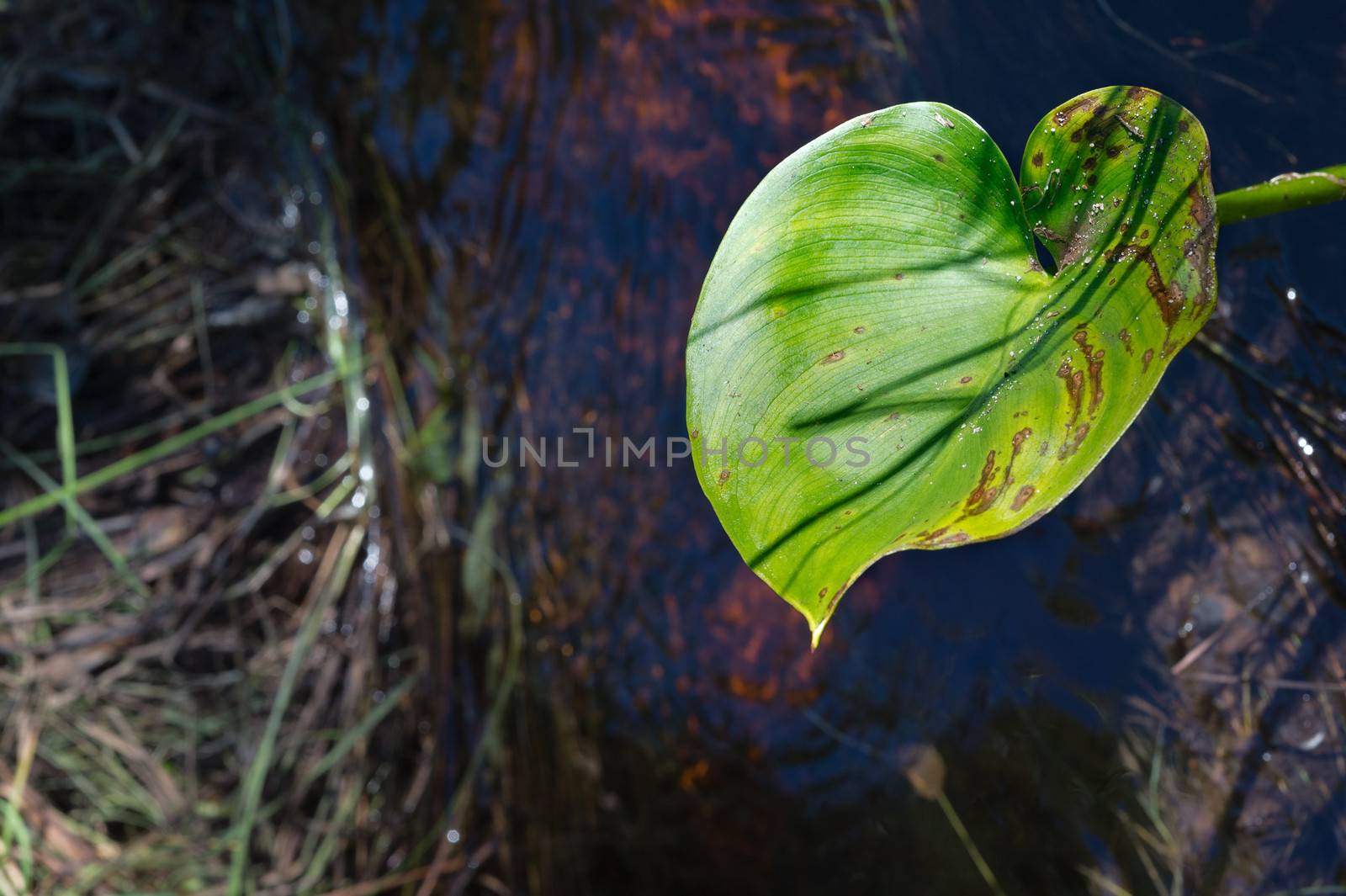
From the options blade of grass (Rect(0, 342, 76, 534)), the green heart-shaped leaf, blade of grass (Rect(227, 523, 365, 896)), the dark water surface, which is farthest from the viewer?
blade of grass (Rect(0, 342, 76, 534))

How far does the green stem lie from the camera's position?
1.68ft

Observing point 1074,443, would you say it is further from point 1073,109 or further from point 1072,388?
point 1073,109

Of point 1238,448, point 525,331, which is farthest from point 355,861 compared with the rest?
point 1238,448

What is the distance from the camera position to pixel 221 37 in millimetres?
1261

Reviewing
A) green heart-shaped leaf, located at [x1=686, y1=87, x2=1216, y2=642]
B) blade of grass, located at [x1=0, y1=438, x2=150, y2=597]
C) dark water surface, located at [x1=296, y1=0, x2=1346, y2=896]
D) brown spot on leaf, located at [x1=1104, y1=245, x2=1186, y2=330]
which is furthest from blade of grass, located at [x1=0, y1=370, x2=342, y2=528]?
brown spot on leaf, located at [x1=1104, y1=245, x2=1186, y2=330]

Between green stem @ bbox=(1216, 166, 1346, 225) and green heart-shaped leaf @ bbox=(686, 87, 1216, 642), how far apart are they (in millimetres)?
50

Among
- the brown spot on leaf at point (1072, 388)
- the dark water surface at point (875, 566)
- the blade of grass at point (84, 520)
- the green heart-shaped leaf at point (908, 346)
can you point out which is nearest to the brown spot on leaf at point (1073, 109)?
the green heart-shaped leaf at point (908, 346)

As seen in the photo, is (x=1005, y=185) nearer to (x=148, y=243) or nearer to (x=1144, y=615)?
(x=1144, y=615)

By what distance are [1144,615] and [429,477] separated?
734 millimetres

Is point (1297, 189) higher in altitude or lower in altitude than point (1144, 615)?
higher

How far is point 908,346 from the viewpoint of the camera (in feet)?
1.53

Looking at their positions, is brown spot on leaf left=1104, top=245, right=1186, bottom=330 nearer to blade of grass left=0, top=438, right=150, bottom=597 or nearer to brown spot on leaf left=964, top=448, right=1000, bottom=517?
brown spot on leaf left=964, top=448, right=1000, bottom=517

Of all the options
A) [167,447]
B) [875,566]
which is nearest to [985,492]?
[875,566]

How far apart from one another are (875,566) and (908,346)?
0.42 metres
